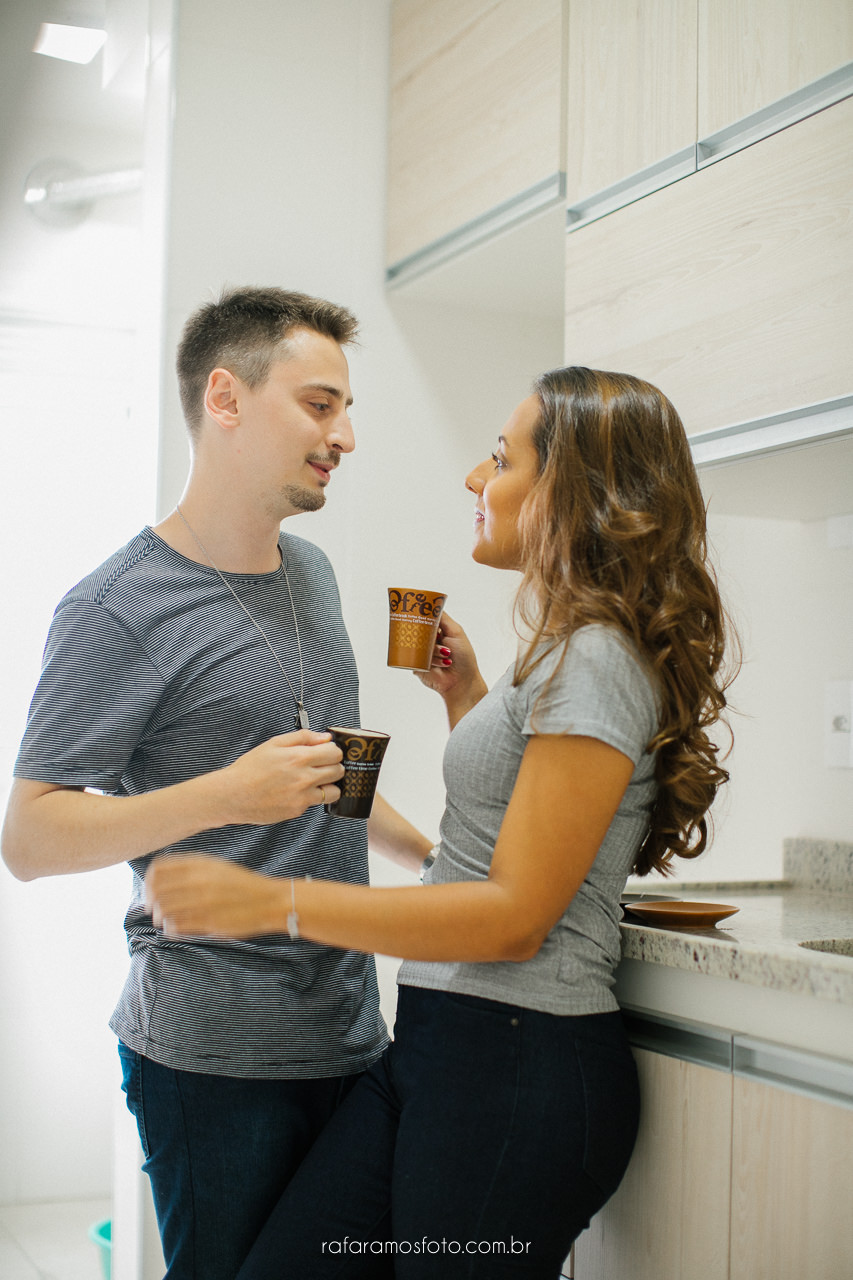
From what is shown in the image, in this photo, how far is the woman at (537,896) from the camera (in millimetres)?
1030

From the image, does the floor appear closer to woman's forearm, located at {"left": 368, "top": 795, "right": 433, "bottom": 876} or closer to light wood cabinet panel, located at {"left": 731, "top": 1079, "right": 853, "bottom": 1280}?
woman's forearm, located at {"left": 368, "top": 795, "right": 433, "bottom": 876}

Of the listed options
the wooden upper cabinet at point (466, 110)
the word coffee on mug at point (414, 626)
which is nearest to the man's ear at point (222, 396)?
the word coffee on mug at point (414, 626)

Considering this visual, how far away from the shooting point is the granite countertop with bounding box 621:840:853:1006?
42.4 inches

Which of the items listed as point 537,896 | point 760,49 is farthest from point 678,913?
point 760,49

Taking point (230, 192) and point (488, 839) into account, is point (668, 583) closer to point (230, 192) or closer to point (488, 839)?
point (488, 839)

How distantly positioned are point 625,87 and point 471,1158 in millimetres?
1604

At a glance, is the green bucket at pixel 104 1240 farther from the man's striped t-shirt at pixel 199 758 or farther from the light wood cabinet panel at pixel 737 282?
the light wood cabinet panel at pixel 737 282

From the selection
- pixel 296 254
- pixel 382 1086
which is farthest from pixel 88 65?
pixel 382 1086

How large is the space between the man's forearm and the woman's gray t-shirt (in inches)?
10.6

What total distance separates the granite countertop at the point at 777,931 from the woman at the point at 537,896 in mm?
77

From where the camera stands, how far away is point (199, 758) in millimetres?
1376

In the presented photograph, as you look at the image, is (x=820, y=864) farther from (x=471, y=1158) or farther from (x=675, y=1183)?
(x=471, y=1158)

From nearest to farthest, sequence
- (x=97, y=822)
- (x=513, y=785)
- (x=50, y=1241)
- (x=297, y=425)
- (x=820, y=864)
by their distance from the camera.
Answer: (x=513, y=785)
(x=97, y=822)
(x=297, y=425)
(x=820, y=864)
(x=50, y=1241)

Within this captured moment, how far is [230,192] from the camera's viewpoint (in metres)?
2.30
